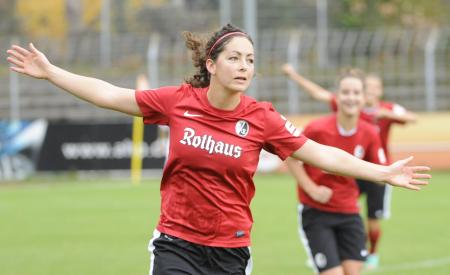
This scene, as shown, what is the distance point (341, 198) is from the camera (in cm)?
775

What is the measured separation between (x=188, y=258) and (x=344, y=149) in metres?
2.76

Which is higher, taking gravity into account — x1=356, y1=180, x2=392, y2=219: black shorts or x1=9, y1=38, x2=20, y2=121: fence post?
x1=356, y1=180, x2=392, y2=219: black shorts

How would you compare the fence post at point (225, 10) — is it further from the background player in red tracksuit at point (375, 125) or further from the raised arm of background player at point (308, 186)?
the raised arm of background player at point (308, 186)

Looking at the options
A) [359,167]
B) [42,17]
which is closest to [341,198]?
[359,167]

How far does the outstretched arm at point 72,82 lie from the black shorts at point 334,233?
258cm

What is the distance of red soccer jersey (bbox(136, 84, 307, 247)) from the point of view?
213 inches

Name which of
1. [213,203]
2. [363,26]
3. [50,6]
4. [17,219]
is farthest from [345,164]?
[50,6]

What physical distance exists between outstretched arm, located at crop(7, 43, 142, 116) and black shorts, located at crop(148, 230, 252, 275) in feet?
2.50

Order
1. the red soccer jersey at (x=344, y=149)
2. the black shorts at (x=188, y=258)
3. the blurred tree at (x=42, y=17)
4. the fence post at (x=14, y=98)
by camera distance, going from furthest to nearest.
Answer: the blurred tree at (x=42, y=17) → the fence post at (x=14, y=98) → the red soccer jersey at (x=344, y=149) → the black shorts at (x=188, y=258)

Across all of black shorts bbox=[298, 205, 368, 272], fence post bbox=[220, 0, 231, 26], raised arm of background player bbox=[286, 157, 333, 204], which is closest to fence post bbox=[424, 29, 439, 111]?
fence post bbox=[220, 0, 231, 26]

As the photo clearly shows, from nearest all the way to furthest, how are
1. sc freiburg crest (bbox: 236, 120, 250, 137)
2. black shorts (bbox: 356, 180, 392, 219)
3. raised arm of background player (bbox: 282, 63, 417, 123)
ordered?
1. sc freiburg crest (bbox: 236, 120, 250, 137)
2. raised arm of background player (bbox: 282, 63, 417, 123)
3. black shorts (bbox: 356, 180, 392, 219)

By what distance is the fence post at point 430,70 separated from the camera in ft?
77.4

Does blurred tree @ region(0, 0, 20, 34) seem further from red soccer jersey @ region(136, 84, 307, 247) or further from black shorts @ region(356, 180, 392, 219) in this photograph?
red soccer jersey @ region(136, 84, 307, 247)

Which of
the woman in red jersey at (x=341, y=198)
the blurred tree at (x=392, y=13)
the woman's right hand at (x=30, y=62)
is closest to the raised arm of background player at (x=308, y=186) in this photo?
the woman in red jersey at (x=341, y=198)
